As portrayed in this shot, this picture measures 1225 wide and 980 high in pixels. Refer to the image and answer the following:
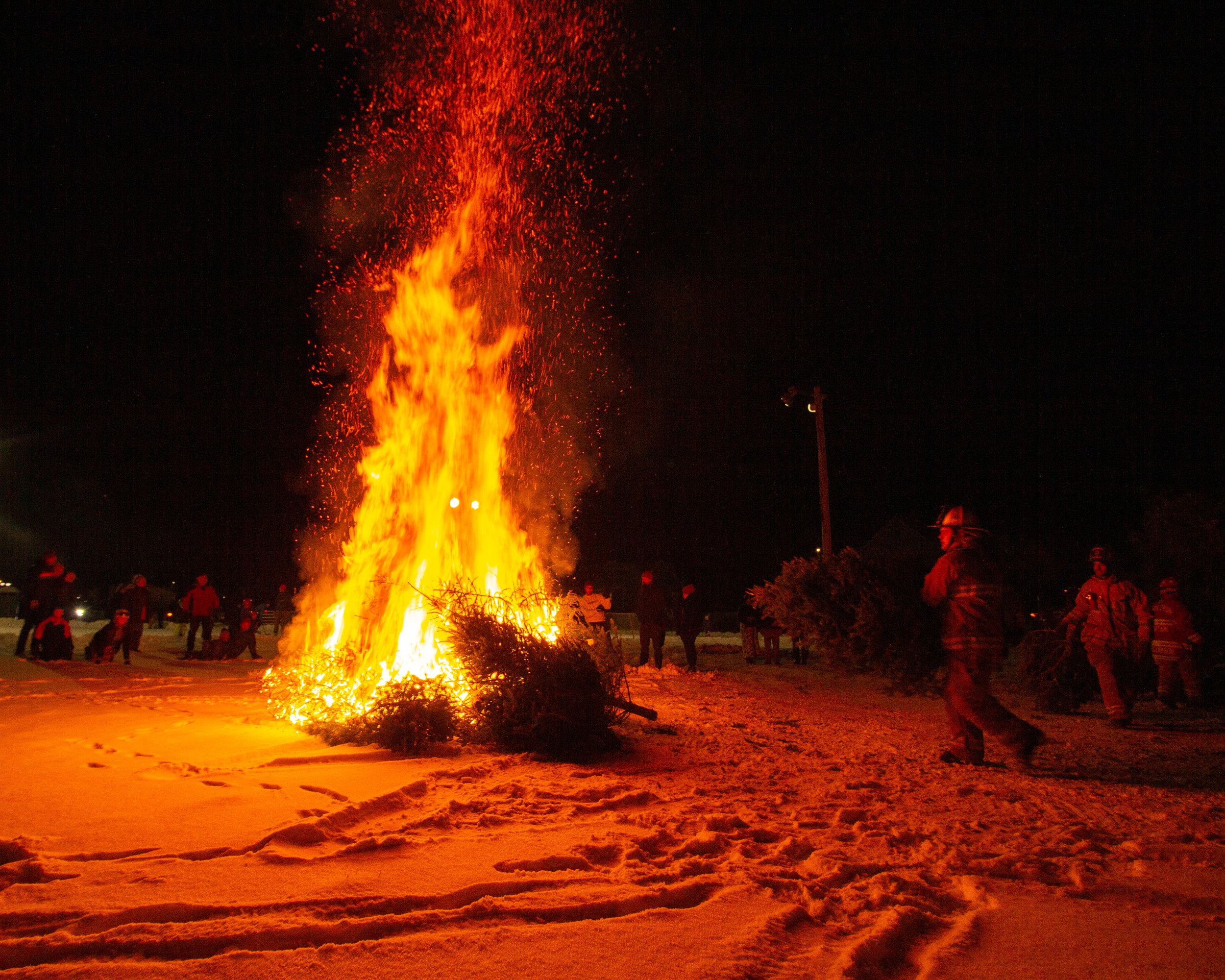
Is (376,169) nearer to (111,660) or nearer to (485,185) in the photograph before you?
(485,185)

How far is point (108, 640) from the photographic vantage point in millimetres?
12617

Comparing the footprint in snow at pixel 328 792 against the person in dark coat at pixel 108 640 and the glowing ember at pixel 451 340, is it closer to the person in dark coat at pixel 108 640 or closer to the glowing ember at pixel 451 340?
the glowing ember at pixel 451 340

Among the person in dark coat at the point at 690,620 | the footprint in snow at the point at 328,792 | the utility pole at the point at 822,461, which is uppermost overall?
the utility pole at the point at 822,461

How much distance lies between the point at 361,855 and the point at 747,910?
5.69ft

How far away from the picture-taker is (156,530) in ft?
152

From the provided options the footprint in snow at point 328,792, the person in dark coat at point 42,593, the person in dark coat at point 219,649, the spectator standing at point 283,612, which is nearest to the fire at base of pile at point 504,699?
the footprint in snow at point 328,792

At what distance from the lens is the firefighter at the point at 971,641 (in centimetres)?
560

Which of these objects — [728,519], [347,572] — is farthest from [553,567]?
[728,519]

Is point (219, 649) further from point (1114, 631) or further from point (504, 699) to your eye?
point (1114, 631)

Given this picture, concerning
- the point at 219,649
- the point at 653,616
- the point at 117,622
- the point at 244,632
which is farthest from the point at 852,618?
the point at 219,649

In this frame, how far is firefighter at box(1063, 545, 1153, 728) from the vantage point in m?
8.00

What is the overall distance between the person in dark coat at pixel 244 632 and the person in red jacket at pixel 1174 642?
14103 millimetres

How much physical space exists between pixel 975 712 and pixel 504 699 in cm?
339

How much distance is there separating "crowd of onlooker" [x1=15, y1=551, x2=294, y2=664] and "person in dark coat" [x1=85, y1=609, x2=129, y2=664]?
10 mm
